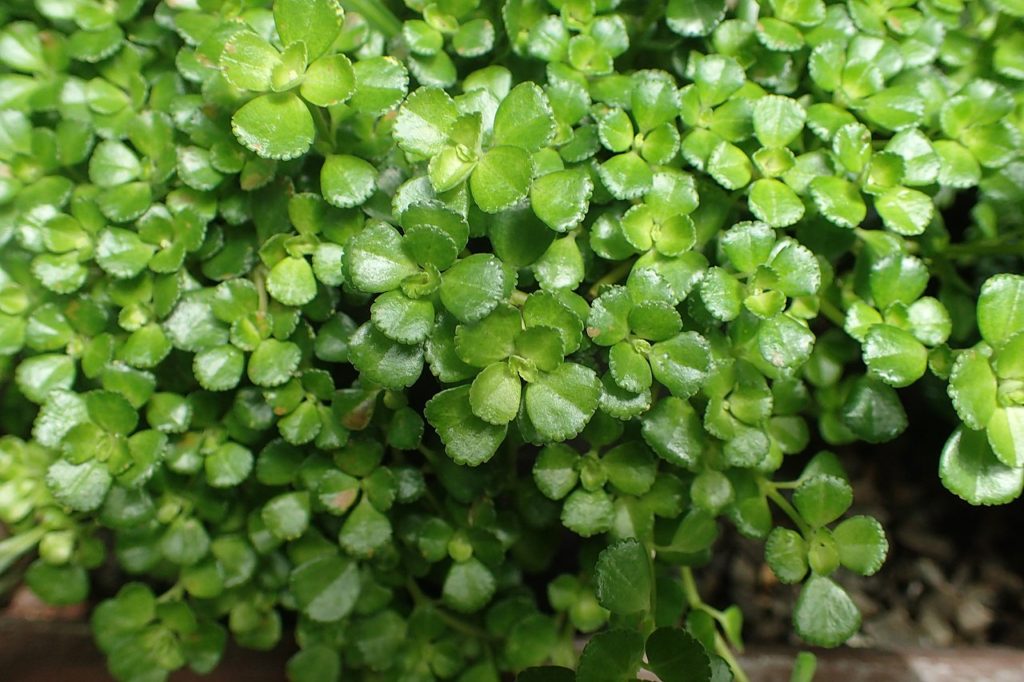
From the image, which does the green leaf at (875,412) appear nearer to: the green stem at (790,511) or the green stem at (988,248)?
the green stem at (790,511)

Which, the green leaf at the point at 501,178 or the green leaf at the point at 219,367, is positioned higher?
the green leaf at the point at 501,178

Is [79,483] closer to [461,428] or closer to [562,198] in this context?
[461,428]

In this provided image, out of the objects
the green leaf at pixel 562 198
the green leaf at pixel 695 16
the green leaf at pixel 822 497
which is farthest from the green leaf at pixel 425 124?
the green leaf at pixel 822 497

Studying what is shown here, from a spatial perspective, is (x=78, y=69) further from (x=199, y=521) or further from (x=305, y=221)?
(x=199, y=521)

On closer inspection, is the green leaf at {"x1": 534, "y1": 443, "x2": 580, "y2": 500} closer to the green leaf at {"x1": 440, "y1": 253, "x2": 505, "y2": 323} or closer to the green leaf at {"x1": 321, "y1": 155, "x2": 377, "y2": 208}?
the green leaf at {"x1": 440, "y1": 253, "x2": 505, "y2": 323}

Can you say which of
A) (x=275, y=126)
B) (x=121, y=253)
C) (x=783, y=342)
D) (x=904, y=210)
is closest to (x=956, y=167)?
(x=904, y=210)

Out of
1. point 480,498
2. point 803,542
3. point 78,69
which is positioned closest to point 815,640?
point 803,542
